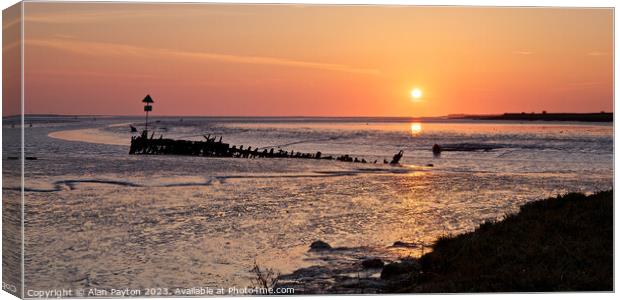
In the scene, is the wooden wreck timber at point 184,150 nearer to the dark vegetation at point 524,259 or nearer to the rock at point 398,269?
the dark vegetation at point 524,259

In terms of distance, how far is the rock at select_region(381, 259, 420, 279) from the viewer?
34.0ft

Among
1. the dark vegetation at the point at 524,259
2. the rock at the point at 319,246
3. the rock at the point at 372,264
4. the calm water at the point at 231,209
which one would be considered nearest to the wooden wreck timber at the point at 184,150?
the calm water at the point at 231,209

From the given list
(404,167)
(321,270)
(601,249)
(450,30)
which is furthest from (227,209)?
(404,167)

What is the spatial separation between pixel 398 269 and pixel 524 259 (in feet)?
5.78

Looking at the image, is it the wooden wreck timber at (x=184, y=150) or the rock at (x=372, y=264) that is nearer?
the rock at (x=372, y=264)

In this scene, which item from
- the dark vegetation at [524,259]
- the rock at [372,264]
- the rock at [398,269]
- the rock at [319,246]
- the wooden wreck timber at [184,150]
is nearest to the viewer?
the dark vegetation at [524,259]

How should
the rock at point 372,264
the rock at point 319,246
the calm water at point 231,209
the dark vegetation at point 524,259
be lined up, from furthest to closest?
the rock at point 319,246, the calm water at point 231,209, the rock at point 372,264, the dark vegetation at point 524,259

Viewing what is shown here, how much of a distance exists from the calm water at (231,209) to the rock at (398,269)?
1.24 m

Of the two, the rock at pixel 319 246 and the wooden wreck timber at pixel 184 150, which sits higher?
the wooden wreck timber at pixel 184 150

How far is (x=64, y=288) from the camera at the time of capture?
33.4ft

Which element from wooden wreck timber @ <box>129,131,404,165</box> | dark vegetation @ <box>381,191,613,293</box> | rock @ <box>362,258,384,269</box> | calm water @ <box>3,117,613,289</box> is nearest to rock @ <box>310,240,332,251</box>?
calm water @ <box>3,117,613,289</box>

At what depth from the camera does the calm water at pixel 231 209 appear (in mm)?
11195

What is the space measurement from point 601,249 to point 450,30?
13.5ft

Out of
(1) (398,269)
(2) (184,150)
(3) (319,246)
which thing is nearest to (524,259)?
(1) (398,269)
